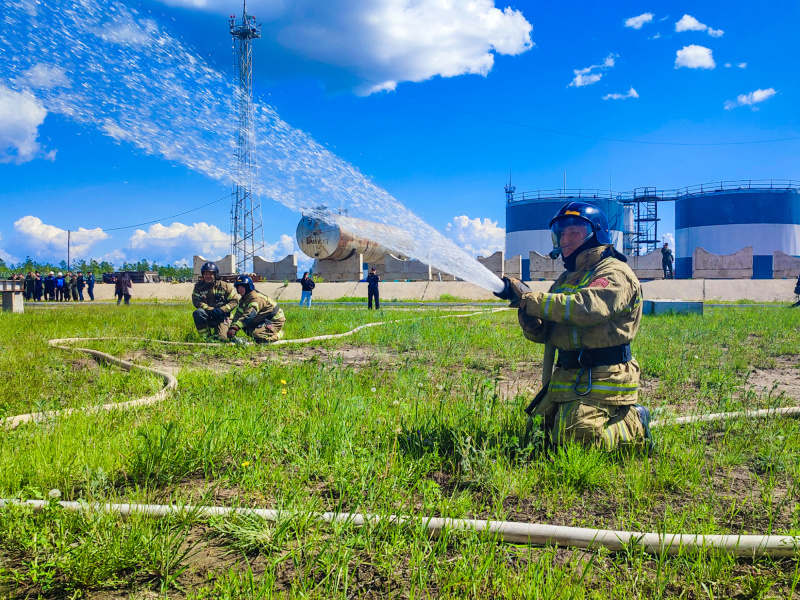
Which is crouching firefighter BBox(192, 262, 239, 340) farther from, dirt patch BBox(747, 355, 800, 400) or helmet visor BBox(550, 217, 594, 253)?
dirt patch BBox(747, 355, 800, 400)

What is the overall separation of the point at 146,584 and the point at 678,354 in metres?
7.24

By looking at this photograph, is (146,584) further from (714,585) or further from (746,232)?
(746,232)

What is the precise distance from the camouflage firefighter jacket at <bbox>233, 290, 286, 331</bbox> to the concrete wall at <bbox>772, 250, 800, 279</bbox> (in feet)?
103

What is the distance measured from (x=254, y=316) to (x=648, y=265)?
93.9ft

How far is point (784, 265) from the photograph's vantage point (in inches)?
1175

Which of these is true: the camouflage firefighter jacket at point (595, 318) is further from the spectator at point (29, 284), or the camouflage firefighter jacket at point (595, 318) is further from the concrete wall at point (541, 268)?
the spectator at point (29, 284)

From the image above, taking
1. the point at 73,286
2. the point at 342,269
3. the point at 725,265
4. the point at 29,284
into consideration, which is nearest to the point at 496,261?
the point at 342,269

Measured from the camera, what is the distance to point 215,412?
12.6ft

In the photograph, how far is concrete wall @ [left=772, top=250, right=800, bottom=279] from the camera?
29.6 m

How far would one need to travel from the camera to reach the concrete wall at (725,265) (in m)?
29.4

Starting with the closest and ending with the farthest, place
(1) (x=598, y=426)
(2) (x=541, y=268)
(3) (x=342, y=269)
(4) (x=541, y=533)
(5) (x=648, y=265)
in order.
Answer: (4) (x=541, y=533) < (1) (x=598, y=426) < (2) (x=541, y=268) < (3) (x=342, y=269) < (5) (x=648, y=265)

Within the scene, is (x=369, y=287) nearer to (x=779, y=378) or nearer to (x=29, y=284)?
(x=779, y=378)

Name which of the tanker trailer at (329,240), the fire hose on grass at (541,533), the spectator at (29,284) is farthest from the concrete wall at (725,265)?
the spectator at (29,284)

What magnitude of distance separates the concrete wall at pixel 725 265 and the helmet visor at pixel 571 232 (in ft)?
100
